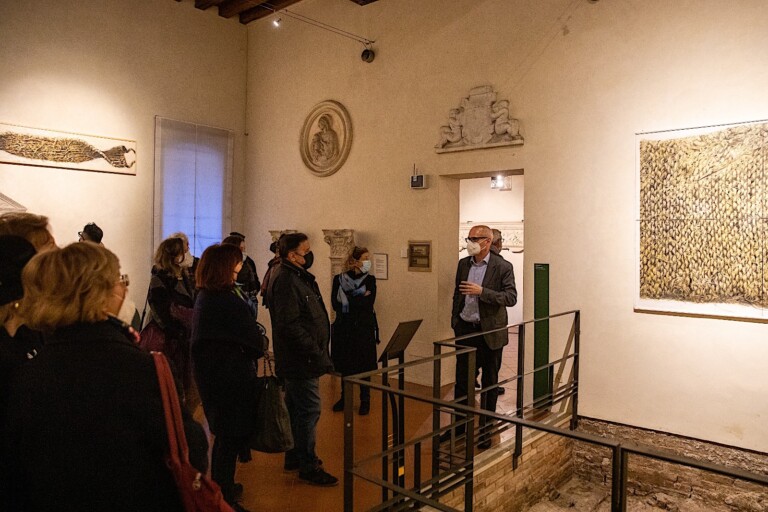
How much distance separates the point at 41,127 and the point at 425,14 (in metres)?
4.35

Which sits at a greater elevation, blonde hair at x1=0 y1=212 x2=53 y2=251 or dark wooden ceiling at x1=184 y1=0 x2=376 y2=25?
dark wooden ceiling at x1=184 y1=0 x2=376 y2=25

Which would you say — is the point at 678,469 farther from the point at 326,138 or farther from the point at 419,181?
the point at 326,138

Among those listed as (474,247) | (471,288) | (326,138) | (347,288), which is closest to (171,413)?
(471,288)

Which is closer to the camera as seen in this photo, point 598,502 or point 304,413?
point 304,413

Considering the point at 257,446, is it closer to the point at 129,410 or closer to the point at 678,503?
the point at 129,410

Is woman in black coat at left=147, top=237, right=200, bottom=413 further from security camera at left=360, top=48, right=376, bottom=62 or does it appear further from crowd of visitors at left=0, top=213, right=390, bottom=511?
security camera at left=360, top=48, right=376, bottom=62

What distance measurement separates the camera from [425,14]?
616 centimetres

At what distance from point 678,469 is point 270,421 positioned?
3.55 metres

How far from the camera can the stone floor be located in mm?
4523

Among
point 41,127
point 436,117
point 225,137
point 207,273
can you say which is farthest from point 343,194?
point 207,273

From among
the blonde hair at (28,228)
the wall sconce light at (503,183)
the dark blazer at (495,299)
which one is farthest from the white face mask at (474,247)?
the wall sconce light at (503,183)

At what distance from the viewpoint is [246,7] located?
25.1 ft

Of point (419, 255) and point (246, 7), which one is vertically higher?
point (246, 7)

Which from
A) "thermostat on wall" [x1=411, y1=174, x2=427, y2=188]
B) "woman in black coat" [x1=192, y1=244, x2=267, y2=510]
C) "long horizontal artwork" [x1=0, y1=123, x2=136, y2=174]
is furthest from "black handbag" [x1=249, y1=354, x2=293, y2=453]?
"long horizontal artwork" [x1=0, y1=123, x2=136, y2=174]
